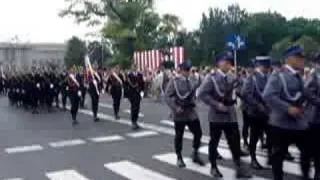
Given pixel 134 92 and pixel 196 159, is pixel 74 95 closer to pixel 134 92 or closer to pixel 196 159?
pixel 134 92

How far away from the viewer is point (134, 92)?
1925cm

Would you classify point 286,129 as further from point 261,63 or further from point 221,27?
point 221,27

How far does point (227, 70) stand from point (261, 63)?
1.23 metres

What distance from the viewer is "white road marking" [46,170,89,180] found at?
37.8 ft

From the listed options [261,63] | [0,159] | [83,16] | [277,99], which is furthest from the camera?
[83,16]

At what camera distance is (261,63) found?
1161 centimetres

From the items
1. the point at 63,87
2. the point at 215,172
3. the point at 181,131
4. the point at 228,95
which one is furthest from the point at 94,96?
the point at 228,95

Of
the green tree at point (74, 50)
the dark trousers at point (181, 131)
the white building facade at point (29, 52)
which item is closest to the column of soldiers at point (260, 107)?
the dark trousers at point (181, 131)

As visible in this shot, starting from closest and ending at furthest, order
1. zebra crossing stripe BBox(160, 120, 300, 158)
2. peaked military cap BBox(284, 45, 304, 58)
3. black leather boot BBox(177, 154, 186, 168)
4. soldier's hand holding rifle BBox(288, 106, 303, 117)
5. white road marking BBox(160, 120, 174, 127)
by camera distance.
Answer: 1. soldier's hand holding rifle BBox(288, 106, 303, 117)
2. peaked military cap BBox(284, 45, 304, 58)
3. black leather boot BBox(177, 154, 186, 168)
4. zebra crossing stripe BBox(160, 120, 300, 158)
5. white road marking BBox(160, 120, 174, 127)

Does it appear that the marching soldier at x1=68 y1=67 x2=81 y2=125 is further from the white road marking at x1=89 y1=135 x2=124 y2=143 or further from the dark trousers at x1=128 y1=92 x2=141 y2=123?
the white road marking at x1=89 y1=135 x2=124 y2=143

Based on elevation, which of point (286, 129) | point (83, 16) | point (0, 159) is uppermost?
point (83, 16)

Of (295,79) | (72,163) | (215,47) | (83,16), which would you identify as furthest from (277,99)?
(215,47)

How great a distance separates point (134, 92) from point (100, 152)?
16.1 ft

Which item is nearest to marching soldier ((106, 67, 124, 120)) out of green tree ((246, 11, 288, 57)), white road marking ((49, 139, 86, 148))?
white road marking ((49, 139, 86, 148))
